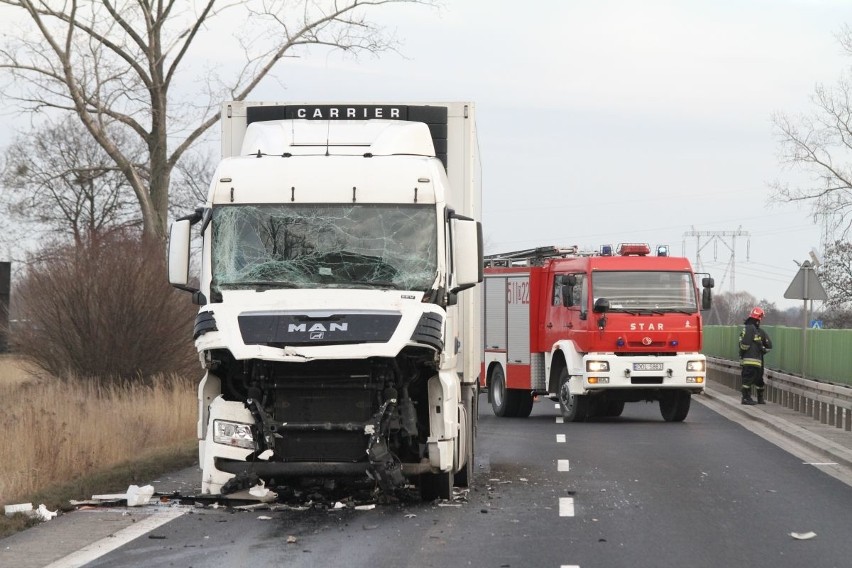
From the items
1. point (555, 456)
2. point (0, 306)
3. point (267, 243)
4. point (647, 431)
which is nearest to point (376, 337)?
point (267, 243)

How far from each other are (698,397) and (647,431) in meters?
Answer: 10.9

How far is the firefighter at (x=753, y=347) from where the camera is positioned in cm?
2689

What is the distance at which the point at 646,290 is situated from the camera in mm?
23609

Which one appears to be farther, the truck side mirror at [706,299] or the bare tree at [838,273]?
the bare tree at [838,273]

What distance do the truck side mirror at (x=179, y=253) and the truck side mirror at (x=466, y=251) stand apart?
220 centimetres

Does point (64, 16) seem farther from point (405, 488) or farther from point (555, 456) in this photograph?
point (405, 488)

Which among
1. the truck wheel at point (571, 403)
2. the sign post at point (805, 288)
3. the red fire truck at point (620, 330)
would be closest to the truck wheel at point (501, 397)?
the red fire truck at point (620, 330)

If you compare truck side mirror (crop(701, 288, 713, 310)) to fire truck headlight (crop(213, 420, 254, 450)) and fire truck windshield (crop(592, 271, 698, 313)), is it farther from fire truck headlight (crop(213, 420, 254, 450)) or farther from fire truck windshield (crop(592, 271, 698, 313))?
fire truck headlight (crop(213, 420, 254, 450))

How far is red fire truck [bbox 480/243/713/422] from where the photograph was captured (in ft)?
76.4

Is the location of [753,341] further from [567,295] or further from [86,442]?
[86,442]

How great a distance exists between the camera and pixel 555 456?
1730 cm

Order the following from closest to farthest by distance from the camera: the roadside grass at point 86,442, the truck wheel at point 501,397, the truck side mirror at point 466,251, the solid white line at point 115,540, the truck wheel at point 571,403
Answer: the solid white line at point 115,540 → the truck side mirror at point 466,251 → the roadside grass at point 86,442 → the truck wheel at point 571,403 → the truck wheel at point 501,397

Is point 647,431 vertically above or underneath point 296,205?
underneath

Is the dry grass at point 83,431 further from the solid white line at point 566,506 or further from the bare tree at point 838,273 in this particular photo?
the bare tree at point 838,273
